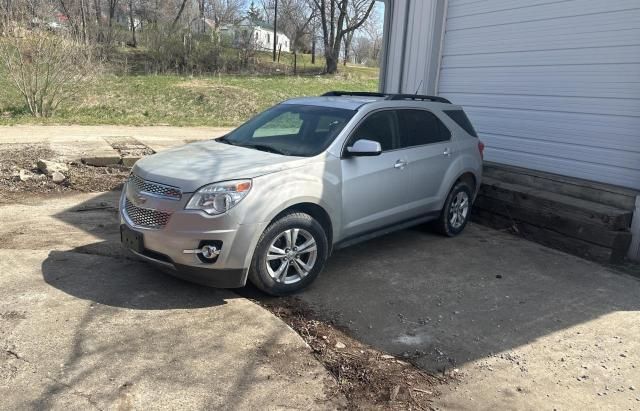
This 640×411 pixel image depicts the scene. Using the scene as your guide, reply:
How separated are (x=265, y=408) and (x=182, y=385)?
0.55 m

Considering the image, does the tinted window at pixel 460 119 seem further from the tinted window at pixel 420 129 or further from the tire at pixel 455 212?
the tire at pixel 455 212

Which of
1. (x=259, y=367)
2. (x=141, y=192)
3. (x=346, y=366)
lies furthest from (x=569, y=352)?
(x=141, y=192)

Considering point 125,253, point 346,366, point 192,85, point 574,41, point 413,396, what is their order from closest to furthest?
point 413,396, point 346,366, point 125,253, point 574,41, point 192,85

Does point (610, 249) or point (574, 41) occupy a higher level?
point (574, 41)

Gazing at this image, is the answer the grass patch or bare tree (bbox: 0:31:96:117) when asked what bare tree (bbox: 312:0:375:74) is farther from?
bare tree (bbox: 0:31:96:117)

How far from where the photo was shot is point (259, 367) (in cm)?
342

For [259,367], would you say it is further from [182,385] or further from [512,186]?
[512,186]

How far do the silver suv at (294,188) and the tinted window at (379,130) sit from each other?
12 millimetres

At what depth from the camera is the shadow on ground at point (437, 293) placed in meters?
4.02

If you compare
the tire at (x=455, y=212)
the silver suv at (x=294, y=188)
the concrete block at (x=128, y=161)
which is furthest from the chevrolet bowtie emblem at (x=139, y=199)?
the concrete block at (x=128, y=161)

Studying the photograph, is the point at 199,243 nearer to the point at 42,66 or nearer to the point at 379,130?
the point at 379,130

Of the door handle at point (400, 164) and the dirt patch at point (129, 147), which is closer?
the door handle at point (400, 164)

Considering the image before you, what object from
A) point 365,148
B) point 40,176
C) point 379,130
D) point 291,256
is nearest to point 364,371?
point 291,256

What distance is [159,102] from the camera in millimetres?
22469
